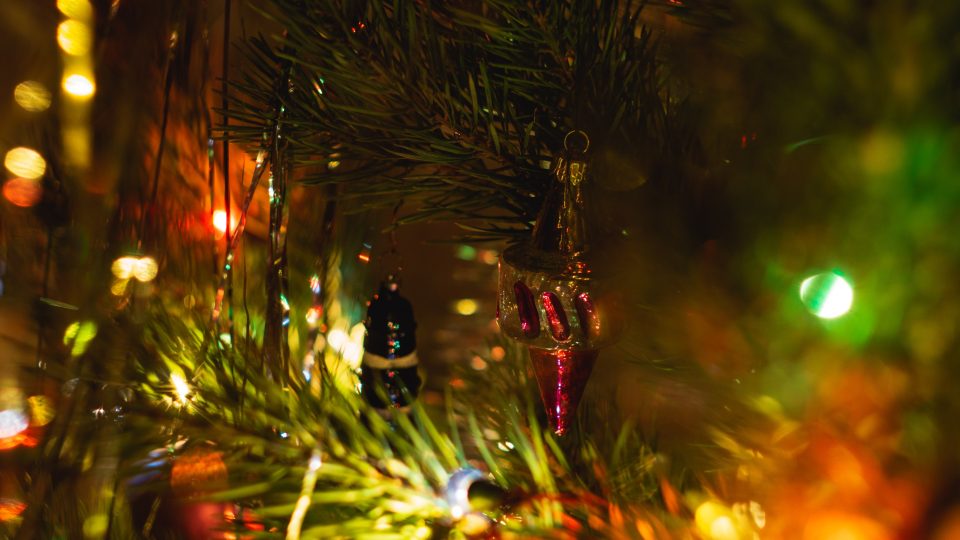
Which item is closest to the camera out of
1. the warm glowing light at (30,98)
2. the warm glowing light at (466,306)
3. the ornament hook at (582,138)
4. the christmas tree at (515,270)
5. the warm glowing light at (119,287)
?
the christmas tree at (515,270)

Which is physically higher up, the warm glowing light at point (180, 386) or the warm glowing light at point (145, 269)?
the warm glowing light at point (145, 269)

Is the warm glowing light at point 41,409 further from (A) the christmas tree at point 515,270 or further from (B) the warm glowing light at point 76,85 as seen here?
(B) the warm glowing light at point 76,85

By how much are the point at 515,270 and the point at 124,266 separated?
23cm

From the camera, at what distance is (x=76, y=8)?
0.47 meters

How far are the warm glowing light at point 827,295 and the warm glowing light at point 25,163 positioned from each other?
465 mm

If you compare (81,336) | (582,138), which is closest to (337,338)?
(81,336)

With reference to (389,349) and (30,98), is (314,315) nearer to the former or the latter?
(389,349)

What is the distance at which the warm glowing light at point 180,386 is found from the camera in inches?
15.8

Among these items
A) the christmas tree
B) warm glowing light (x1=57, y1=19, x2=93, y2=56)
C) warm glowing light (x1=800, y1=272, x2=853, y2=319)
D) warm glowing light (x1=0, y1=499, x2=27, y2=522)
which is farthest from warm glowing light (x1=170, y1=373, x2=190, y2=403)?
warm glowing light (x1=800, y1=272, x2=853, y2=319)

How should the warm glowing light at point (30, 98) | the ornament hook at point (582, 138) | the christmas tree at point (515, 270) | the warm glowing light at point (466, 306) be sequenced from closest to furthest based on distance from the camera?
the christmas tree at point (515, 270)
the ornament hook at point (582, 138)
the warm glowing light at point (30, 98)
the warm glowing light at point (466, 306)

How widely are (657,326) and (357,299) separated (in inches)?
12.9

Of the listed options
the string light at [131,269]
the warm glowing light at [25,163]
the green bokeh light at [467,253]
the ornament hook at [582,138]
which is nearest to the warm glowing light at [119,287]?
the string light at [131,269]

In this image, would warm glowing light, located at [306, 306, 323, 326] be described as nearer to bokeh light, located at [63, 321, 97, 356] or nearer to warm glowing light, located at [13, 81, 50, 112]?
bokeh light, located at [63, 321, 97, 356]

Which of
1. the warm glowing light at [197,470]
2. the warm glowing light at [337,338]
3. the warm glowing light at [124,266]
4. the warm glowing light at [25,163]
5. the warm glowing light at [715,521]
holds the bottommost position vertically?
the warm glowing light at [715,521]
